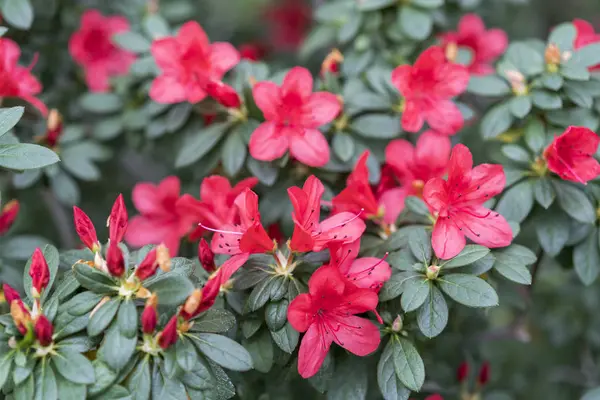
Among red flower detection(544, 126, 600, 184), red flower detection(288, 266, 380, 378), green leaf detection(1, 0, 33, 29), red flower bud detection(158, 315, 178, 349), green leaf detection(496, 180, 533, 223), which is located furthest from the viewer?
green leaf detection(1, 0, 33, 29)

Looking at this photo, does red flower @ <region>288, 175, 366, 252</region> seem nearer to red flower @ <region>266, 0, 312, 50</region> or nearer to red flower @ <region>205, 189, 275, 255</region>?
red flower @ <region>205, 189, 275, 255</region>

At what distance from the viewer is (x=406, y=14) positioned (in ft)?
6.53

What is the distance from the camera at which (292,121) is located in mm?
1680

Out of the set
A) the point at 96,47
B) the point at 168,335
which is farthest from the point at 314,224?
the point at 96,47

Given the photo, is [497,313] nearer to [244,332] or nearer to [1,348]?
[244,332]

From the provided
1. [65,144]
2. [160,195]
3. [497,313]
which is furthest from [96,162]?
[497,313]

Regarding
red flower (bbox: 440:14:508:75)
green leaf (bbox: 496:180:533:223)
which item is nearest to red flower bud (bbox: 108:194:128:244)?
green leaf (bbox: 496:180:533:223)

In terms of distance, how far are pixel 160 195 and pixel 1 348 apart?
659 millimetres

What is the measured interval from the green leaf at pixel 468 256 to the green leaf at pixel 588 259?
1.28ft

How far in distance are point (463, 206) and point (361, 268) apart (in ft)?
0.84

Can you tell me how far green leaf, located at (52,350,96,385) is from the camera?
1.21 metres

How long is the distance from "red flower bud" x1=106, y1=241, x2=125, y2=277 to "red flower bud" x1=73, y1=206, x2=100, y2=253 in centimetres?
12

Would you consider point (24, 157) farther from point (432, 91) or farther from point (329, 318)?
point (432, 91)

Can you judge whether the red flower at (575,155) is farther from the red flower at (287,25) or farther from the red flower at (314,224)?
the red flower at (287,25)
